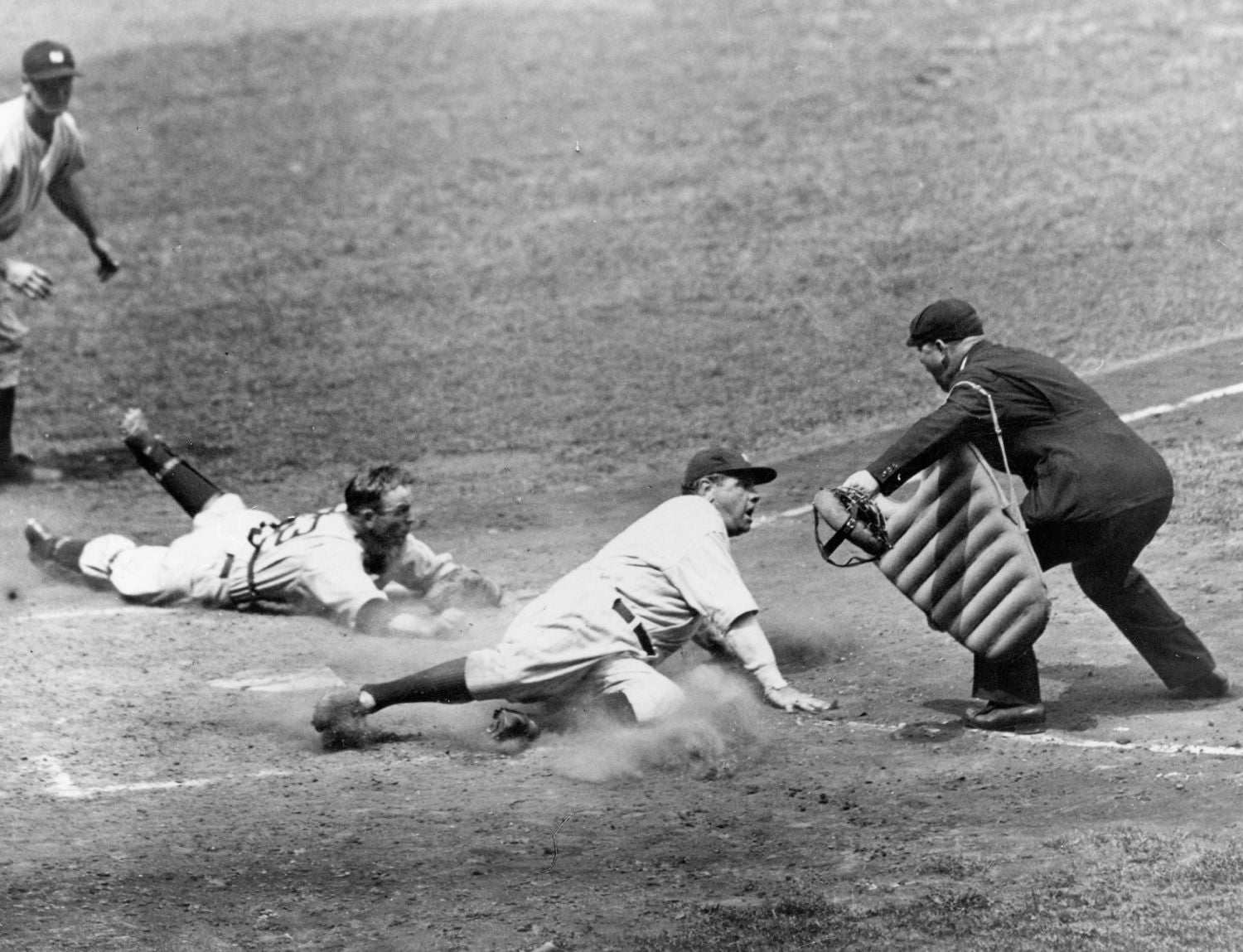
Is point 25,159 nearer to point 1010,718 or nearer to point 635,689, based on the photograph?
point 635,689

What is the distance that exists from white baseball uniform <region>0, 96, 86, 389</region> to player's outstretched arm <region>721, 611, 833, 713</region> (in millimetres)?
6375

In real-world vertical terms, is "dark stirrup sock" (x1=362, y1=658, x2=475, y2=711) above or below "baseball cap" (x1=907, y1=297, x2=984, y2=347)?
below

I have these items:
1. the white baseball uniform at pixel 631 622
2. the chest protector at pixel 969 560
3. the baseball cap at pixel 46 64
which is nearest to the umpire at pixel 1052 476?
the chest protector at pixel 969 560

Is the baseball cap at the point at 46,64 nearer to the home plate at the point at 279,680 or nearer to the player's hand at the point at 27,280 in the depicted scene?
the player's hand at the point at 27,280

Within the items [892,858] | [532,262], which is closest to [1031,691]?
[892,858]

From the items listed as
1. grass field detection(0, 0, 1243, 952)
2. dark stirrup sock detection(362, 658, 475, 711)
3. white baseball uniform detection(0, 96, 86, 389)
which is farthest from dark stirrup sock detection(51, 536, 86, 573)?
dark stirrup sock detection(362, 658, 475, 711)

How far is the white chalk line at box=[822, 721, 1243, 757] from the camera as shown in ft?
22.0

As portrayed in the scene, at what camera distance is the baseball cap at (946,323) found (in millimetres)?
7344

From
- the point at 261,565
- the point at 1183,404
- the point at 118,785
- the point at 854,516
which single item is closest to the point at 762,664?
the point at 854,516

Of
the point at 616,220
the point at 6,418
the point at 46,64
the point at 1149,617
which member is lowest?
the point at 1149,617

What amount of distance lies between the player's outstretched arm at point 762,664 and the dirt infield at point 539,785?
0.65 ft

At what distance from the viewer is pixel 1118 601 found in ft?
24.2

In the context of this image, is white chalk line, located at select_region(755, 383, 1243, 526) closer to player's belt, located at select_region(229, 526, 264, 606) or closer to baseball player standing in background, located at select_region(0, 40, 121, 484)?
player's belt, located at select_region(229, 526, 264, 606)

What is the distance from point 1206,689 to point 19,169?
7.95 meters
